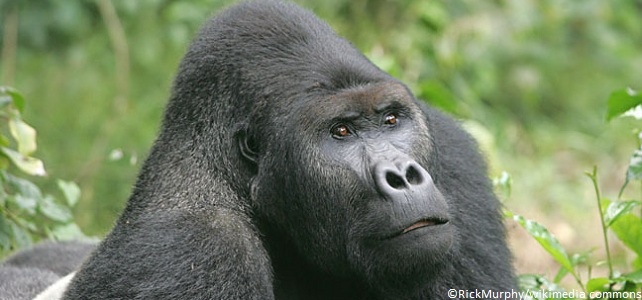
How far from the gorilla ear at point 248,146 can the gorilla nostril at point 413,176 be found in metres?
0.63

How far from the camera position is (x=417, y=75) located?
8359 millimetres

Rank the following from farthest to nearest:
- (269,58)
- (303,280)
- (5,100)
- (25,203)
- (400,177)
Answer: (25,203) < (5,100) < (303,280) < (269,58) < (400,177)

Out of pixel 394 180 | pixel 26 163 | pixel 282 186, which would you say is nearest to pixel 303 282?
pixel 282 186

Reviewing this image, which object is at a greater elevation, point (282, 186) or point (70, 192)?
point (282, 186)

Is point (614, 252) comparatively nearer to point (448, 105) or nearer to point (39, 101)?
point (448, 105)

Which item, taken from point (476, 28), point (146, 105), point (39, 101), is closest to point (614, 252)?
point (476, 28)

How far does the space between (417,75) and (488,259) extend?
4.27 m

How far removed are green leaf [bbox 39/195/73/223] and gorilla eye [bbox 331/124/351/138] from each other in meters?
1.91

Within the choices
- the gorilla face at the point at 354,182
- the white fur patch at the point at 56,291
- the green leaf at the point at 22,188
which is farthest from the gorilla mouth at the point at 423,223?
the green leaf at the point at 22,188

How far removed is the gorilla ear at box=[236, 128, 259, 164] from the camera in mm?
3832

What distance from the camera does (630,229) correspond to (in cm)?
425

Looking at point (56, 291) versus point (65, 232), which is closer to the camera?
point (56, 291)

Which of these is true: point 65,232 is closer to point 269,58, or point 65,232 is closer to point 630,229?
point 269,58

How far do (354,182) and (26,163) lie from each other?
193 cm
